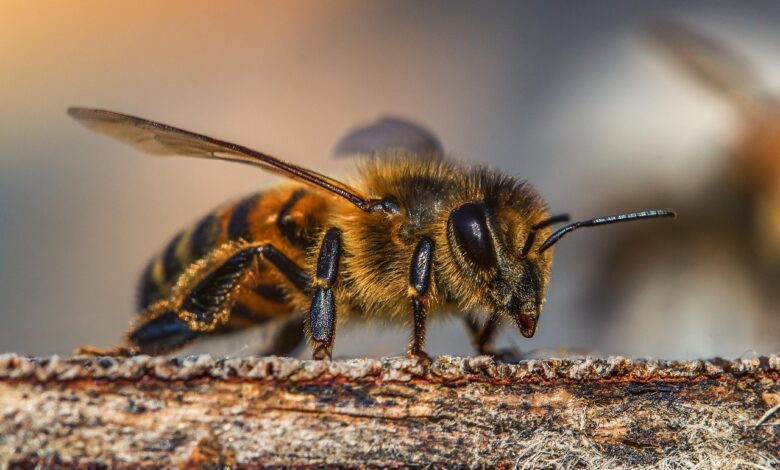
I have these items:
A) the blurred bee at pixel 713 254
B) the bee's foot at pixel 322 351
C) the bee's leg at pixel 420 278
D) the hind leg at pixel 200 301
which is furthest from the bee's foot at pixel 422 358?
the blurred bee at pixel 713 254

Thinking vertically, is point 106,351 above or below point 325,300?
below

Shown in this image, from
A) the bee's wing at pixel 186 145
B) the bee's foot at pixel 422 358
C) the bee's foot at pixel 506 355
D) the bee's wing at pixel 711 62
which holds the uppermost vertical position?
the bee's wing at pixel 711 62

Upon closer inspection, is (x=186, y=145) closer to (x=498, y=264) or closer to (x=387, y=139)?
(x=498, y=264)

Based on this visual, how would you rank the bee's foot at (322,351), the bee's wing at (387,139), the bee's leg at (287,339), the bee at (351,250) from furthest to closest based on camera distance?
1. the bee's wing at (387,139)
2. the bee's leg at (287,339)
3. the bee at (351,250)
4. the bee's foot at (322,351)

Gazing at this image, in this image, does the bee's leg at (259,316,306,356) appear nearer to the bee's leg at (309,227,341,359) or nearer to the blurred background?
the blurred background

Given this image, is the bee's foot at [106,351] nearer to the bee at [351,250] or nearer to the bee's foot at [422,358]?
the bee at [351,250]

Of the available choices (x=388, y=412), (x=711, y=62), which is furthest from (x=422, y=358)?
(x=711, y=62)
